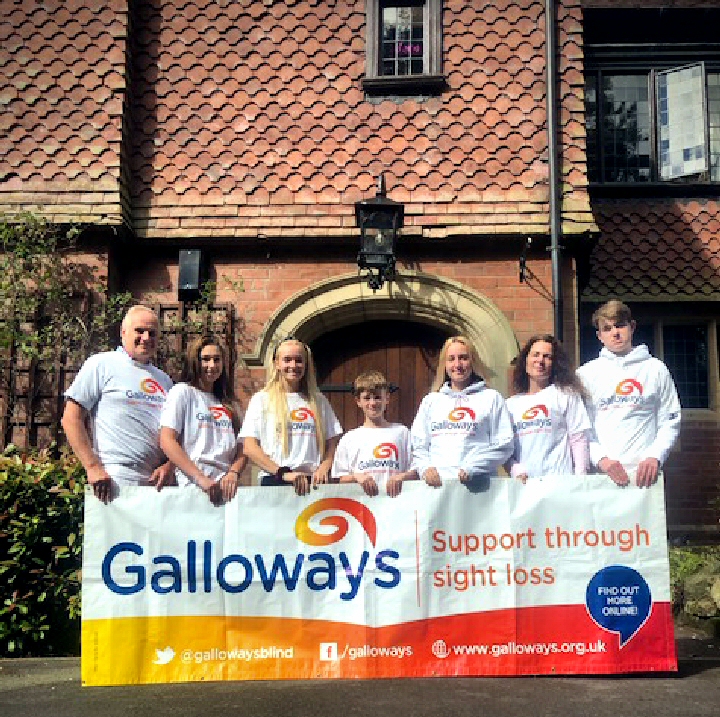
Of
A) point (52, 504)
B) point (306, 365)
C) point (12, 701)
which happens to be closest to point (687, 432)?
point (306, 365)

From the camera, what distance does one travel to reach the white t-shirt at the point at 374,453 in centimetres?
483

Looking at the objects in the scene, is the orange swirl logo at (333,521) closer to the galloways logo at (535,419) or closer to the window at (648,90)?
the galloways logo at (535,419)

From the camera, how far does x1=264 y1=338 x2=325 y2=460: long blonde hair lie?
4.57 m

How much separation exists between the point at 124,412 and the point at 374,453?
139cm

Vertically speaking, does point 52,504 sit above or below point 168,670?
above

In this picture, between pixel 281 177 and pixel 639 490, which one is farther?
pixel 281 177

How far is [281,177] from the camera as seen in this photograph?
8547mm

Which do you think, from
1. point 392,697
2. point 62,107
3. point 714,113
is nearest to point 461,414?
point 392,697

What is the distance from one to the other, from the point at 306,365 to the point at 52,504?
6.04 ft

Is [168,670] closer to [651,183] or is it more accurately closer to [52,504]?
[52,504]

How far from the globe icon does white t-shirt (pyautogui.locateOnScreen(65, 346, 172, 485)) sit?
5.60 ft

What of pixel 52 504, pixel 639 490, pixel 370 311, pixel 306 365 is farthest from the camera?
pixel 370 311

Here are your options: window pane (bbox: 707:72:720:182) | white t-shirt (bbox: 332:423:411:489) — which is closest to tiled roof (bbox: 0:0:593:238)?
window pane (bbox: 707:72:720:182)

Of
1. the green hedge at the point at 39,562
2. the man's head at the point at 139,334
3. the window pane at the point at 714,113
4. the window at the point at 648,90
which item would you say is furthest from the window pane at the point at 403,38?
the green hedge at the point at 39,562
